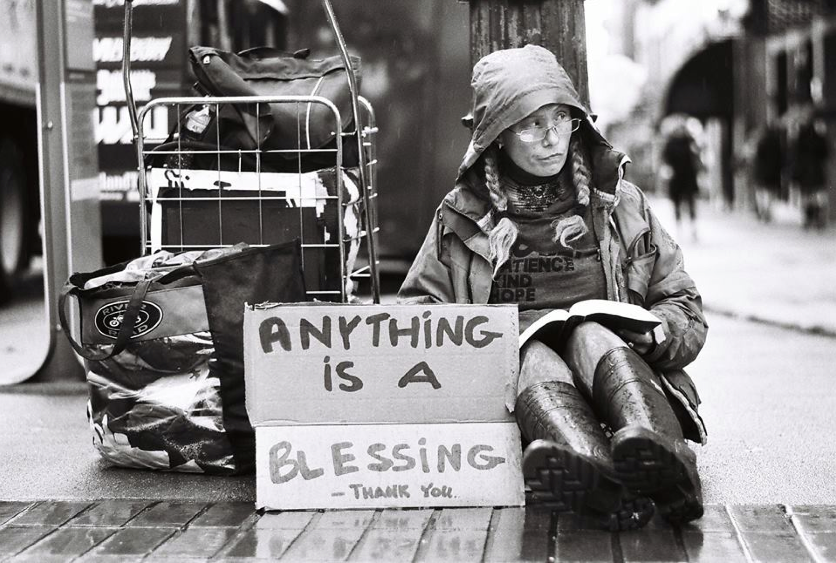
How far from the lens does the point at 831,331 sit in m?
7.79

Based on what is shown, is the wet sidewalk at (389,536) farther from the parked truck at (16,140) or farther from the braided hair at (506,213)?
the parked truck at (16,140)

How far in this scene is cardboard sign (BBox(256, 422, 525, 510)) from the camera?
364 cm

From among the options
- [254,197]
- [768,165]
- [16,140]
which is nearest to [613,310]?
[254,197]

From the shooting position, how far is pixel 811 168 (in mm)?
18984

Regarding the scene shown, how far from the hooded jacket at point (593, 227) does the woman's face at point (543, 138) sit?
6 centimetres

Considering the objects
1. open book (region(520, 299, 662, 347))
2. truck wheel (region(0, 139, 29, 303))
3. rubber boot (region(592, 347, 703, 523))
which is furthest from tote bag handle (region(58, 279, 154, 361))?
truck wheel (region(0, 139, 29, 303))

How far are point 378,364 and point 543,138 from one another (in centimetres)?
85

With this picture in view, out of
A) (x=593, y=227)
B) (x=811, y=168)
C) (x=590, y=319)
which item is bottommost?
(x=590, y=319)

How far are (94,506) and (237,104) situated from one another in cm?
147

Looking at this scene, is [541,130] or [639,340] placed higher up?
[541,130]

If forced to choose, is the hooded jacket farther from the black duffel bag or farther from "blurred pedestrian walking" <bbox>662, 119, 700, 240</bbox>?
"blurred pedestrian walking" <bbox>662, 119, 700, 240</bbox>

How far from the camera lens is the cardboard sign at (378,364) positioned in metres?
3.67

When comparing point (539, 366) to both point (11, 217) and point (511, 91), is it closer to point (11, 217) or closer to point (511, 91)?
point (511, 91)

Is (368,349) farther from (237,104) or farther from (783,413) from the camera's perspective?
(783,413)
